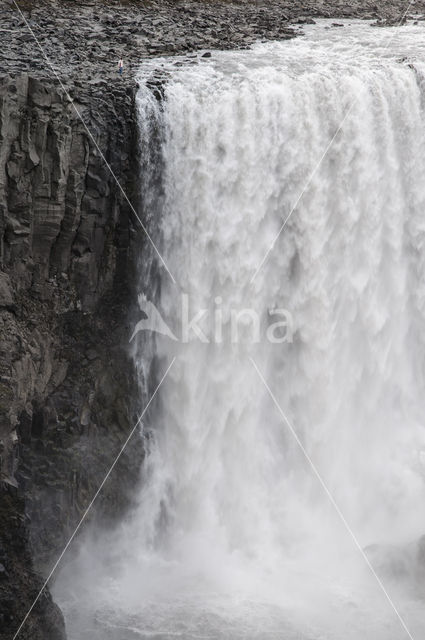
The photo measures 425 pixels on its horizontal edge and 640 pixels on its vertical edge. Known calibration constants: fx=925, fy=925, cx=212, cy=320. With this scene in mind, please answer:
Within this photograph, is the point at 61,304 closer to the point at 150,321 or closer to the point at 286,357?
the point at 150,321

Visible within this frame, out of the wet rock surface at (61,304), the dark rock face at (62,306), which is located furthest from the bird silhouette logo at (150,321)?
the dark rock face at (62,306)

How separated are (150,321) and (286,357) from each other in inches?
144

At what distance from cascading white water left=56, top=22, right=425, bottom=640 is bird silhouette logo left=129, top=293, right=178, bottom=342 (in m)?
0.27

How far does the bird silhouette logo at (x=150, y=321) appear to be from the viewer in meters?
21.6

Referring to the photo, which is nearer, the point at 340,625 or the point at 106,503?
the point at 340,625

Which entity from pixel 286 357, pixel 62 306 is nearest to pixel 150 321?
pixel 62 306

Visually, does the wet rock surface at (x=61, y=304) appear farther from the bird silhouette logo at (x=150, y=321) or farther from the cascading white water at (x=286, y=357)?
the cascading white water at (x=286, y=357)

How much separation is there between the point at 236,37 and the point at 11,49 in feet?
24.8

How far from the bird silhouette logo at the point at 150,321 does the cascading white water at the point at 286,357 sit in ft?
0.89

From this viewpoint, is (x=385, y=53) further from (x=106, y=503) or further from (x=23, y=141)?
(x=106, y=503)

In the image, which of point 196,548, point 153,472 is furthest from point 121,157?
point 196,548

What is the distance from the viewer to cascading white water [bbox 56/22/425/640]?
20.9 m

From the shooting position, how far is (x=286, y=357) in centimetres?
2305

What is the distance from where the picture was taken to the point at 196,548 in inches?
851
